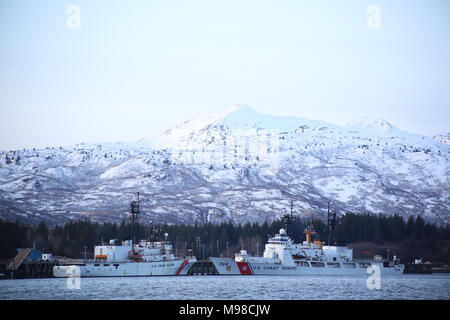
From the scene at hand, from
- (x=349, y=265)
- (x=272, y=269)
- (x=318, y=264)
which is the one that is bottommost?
(x=272, y=269)

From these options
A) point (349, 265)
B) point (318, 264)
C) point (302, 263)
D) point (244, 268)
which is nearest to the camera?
point (244, 268)

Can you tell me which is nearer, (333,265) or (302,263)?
(302,263)

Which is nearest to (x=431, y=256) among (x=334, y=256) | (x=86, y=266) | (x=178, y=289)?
(x=334, y=256)

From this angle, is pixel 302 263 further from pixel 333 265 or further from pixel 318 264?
pixel 333 265

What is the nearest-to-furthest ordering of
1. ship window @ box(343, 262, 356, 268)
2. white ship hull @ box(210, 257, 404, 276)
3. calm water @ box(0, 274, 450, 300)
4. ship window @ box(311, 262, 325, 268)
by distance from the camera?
calm water @ box(0, 274, 450, 300) < white ship hull @ box(210, 257, 404, 276) < ship window @ box(311, 262, 325, 268) < ship window @ box(343, 262, 356, 268)

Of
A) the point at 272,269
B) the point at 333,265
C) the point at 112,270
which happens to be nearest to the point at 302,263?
the point at 272,269

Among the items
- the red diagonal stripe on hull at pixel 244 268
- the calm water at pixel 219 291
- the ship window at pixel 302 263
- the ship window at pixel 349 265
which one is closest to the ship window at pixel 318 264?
the ship window at pixel 302 263

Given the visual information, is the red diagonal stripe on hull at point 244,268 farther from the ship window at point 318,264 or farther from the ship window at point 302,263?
the ship window at point 318,264

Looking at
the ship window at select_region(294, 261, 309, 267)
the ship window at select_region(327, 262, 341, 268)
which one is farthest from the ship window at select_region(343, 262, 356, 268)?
the ship window at select_region(294, 261, 309, 267)

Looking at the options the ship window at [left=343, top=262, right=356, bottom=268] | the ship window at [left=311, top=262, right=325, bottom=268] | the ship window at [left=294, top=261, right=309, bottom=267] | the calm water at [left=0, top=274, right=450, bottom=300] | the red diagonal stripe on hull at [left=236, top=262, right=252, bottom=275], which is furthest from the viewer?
the ship window at [left=343, top=262, right=356, bottom=268]

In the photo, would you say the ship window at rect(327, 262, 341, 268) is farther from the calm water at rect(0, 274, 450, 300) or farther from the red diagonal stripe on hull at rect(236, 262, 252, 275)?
the calm water at rect(0, 274, 450, 300)

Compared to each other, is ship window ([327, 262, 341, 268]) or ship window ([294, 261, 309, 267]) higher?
ship window ([294, 261, 309, 267])
